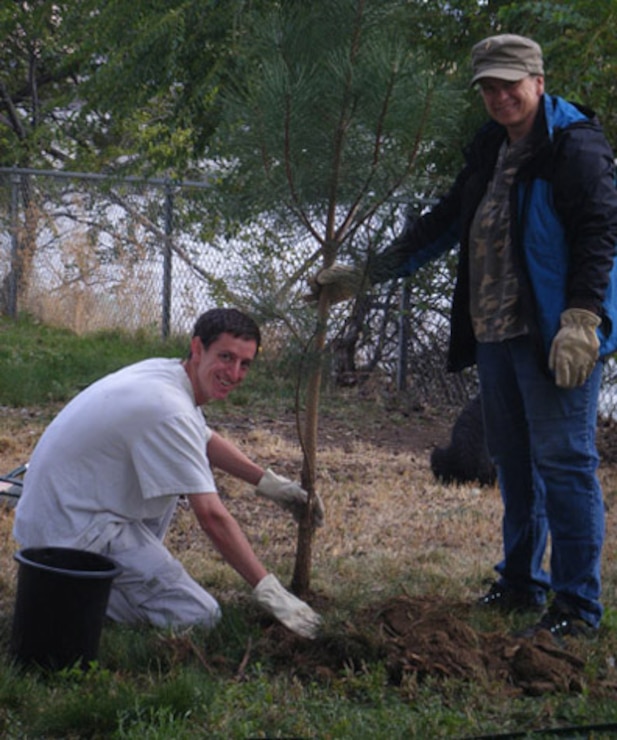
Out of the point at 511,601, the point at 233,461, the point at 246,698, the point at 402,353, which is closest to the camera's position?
the point at 246,698

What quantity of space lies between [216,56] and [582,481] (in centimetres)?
468

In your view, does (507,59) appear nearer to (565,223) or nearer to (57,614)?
(565,223)

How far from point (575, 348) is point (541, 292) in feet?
0.89

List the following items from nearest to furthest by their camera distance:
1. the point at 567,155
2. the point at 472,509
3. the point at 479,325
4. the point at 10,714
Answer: the point at 10,714
the point at 567,155
the point at 479,325
the point at 472,509

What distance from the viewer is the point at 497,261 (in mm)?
4230

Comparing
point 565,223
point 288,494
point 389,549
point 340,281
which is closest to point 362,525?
point 389,549

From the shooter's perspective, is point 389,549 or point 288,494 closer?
point 288,494

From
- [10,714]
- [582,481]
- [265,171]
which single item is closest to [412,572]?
[582,481]

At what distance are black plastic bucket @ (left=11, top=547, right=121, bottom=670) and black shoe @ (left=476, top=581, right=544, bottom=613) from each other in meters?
1.59

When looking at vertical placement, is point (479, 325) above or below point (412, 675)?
above

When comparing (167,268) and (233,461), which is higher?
(167,268)

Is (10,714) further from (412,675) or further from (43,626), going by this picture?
(412,675)

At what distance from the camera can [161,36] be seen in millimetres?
7582

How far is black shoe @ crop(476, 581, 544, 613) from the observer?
448cm
